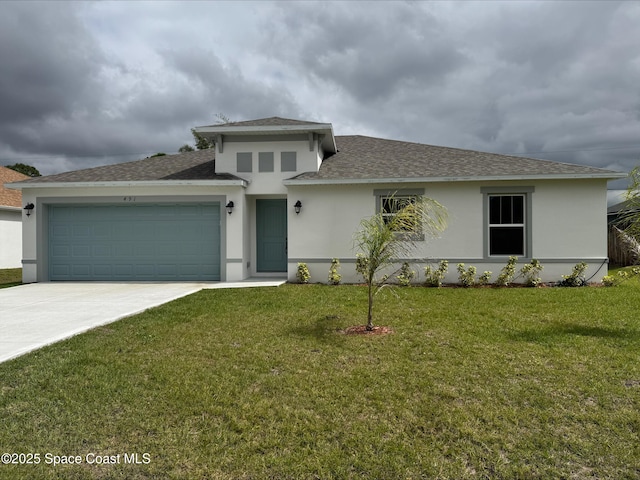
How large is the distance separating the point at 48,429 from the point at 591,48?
25.7 meters

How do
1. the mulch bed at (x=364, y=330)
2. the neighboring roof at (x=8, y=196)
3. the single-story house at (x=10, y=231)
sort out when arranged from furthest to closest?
the neighboring roof at (x=8, y=196)
the single-story house at (x=10, y=231)
the mulch bed at (x=364, y=330)

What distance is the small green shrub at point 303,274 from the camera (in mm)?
10969

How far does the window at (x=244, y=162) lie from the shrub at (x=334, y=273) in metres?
4.21

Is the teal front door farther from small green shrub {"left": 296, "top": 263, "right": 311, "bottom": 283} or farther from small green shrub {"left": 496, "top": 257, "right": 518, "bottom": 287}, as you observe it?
small green shrub {"left": 496, "top": 257, "right": 518, "bottom": 287}

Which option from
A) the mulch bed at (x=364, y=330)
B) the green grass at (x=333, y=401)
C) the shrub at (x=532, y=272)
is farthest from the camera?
the shrub at (x=532, y=272)

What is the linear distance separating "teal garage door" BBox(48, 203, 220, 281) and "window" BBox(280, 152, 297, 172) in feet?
8.50

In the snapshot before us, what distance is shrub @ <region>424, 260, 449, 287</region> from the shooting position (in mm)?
10438

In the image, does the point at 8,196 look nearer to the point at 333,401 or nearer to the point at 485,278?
the point at 333,401

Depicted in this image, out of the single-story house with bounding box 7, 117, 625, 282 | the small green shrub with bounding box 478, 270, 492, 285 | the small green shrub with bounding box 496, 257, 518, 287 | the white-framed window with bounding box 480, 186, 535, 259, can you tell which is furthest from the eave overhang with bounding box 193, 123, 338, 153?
the small green shrub with bounding box 496, 257, 518, 287

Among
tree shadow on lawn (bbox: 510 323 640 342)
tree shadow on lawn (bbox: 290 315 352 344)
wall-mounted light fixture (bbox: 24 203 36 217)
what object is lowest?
tree shadow on lawn (bbox: 290 315 352 344)

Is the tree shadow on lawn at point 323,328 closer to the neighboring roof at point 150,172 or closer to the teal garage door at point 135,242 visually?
the teal garage door at point 135,242

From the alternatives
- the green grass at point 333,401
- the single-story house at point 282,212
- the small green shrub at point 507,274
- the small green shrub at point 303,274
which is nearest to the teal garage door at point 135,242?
the single-story house at point 282,212

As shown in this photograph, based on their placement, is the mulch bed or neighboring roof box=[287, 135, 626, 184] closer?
the mulch bed

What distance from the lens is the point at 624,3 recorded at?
10.6m
